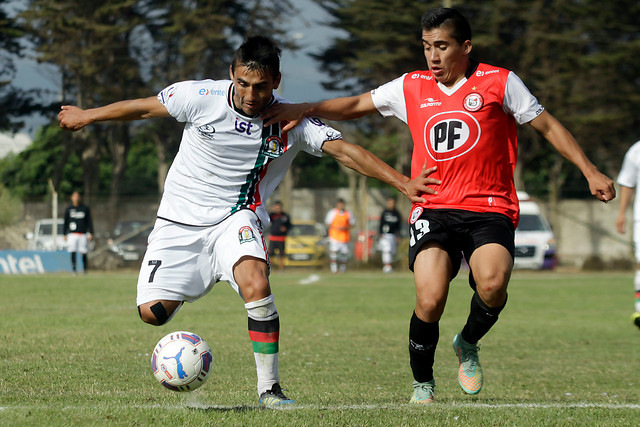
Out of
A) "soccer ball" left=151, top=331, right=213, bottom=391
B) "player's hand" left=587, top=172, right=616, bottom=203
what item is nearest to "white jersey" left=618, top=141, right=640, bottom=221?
"player's hand" left=587, top=172, right=616, bottom=203

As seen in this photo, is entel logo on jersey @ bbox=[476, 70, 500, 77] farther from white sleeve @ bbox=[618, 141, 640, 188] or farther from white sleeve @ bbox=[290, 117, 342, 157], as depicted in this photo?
white sleeve @ bbox=[618, 141, 640, 188]

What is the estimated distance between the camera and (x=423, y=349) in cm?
558

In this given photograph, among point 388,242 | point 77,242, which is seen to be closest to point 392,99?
point 77,242

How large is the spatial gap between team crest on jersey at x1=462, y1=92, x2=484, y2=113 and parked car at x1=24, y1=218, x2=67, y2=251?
2404cm

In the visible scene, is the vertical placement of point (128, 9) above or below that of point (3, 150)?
above

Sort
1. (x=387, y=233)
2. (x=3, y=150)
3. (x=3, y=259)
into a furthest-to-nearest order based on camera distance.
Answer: (x=3, y=150)
(x=387, y=233)
(x=3, y=259)

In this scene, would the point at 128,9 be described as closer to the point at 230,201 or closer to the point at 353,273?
the point at 353,273

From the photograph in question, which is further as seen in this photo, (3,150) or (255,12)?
(3,150)

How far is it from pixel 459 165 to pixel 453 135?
0.19 m

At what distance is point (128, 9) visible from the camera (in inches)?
1362

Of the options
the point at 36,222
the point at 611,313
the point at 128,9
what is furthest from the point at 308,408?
the point at 128,9

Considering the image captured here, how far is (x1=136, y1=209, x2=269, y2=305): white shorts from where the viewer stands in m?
5.54

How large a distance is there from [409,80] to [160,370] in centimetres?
249

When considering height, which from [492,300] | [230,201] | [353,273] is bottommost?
[353,273]
